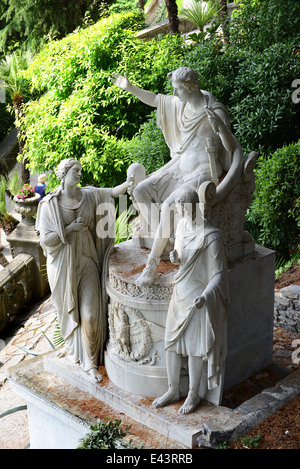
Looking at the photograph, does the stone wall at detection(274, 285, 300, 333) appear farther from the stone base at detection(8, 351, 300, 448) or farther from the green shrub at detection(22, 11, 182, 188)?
the green shrub at detection(22, 11, 182, 188)

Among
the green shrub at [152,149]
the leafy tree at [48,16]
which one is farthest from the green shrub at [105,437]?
the leafy tree at [48,16]

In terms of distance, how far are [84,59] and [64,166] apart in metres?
8.26

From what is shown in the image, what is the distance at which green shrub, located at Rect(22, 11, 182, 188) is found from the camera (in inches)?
591

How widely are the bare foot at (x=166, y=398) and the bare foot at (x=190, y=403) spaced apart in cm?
16

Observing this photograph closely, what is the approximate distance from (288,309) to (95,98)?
7367 millimetres

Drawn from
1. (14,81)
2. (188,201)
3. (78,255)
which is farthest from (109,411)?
(14,81)

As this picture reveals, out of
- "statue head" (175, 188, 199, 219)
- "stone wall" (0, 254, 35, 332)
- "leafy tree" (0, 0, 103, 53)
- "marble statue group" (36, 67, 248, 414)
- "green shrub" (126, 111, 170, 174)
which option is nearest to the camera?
"statue head" (175, 188, 199, 219)

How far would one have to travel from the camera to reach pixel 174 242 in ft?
26.1

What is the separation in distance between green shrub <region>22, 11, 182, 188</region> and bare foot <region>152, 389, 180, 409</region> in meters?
7.81

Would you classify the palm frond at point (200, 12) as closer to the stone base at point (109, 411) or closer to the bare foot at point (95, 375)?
the stone base at point (109, 411)

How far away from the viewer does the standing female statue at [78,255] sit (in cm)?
802

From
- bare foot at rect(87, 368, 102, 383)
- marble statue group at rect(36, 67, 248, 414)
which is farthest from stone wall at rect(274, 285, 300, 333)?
bare foot at rect(87, 368, 102, 383)

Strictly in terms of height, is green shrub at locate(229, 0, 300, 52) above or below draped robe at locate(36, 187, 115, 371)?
above

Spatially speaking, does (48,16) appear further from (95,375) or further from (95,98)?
(95,375)
